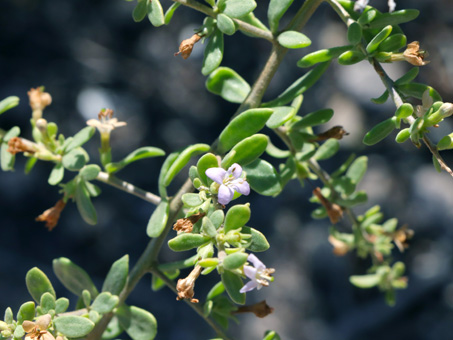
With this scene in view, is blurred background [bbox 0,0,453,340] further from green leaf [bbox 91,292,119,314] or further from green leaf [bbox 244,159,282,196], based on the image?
green leaf [bbox 244,159,282,196]

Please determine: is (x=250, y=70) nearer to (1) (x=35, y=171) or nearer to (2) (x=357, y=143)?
(2) (x=357, y=143)

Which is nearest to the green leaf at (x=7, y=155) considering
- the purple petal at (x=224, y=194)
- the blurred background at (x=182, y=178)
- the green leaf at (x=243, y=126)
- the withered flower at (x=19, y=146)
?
the withered flower at (x=19, y=146)

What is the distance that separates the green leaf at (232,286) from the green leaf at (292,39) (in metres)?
0.50

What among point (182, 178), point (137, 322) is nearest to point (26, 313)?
point (137, 322)

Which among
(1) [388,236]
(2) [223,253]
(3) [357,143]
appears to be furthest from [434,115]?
(3) [357,143]

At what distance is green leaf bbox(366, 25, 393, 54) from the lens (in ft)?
3.45

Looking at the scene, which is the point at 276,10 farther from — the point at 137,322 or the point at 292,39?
the point at 137,322

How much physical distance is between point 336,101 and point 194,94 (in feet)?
3.22

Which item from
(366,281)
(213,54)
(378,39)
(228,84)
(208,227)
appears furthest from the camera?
(366,281)

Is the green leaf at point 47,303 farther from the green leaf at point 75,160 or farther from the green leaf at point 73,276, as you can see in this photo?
the green leaf at point 75,160

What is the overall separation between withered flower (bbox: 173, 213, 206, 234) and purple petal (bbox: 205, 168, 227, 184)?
82 mm

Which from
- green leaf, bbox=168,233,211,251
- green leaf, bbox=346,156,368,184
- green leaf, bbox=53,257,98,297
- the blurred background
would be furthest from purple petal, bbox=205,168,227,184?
the blurred background

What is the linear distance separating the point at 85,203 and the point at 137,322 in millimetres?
324

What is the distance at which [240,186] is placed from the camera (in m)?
1.01
